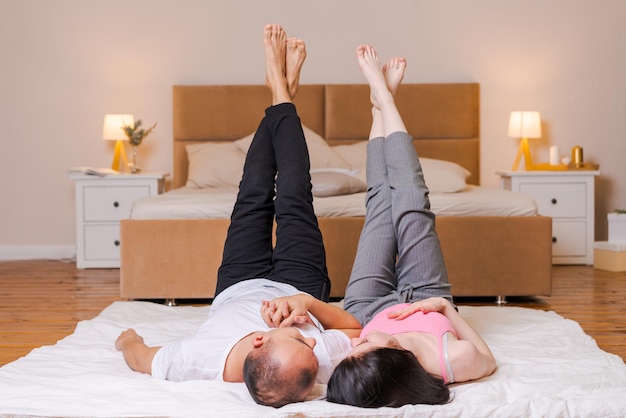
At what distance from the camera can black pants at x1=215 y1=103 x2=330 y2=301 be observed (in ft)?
7.31

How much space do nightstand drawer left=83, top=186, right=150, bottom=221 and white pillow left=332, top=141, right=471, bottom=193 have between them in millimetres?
1305

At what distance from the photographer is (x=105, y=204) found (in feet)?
15.1

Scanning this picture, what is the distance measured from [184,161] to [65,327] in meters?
2.17

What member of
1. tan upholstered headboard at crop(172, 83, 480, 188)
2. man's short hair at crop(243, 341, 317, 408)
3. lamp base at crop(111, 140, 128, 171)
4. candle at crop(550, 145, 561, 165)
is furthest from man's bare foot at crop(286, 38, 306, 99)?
candle at crop(550, 145, 561, 165)

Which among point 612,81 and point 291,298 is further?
point 612,81

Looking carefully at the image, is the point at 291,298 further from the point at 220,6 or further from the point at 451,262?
the point at 220,6

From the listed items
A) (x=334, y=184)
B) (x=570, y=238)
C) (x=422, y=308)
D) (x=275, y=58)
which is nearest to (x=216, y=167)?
(x=334, y=184)

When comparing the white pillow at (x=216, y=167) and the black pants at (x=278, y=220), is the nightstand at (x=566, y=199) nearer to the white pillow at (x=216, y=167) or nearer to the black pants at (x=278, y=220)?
the white pillow at (x=216, y=167)

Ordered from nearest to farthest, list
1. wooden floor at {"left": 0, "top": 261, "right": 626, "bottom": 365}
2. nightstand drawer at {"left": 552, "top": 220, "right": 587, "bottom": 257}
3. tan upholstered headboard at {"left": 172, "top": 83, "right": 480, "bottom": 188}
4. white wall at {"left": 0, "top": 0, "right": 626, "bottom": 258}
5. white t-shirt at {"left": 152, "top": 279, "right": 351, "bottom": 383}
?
1. white t-shirt at {"left": 152, "top": 279, "right": 351, "bottom": 383}
2. wooden floor at {"left": 0, "top": 261, "right": 626, "bottom": 365}
3. nightstand drawer at {"left": 552, "top": 220, "right": 587, "bottom": 257}
4. tan upholstered headboard at {"left": 172, "top": 83, "right": 480, "bottom": 188}
5. white wall at {"left": 0, "top": 0, "right": 626, "bottom": 258}

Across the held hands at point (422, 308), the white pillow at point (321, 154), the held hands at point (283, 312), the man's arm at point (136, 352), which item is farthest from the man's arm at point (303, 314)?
the white pillow at point (321, 154)

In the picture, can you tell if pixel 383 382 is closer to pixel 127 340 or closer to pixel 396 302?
pixel 396 302

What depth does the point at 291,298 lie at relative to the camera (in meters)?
1.85

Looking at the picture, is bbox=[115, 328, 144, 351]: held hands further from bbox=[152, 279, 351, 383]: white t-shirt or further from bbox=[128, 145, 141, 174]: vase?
bbox=[128, 145, 141, 174]: vase

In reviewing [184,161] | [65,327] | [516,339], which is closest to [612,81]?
[184,161]
